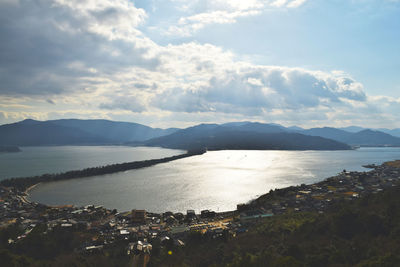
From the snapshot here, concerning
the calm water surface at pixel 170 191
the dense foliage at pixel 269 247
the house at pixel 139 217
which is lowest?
the calm water surface at pixel 170 191

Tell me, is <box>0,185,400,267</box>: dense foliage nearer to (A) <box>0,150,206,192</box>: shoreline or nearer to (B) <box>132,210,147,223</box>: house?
(B) <box>132,210,147,223</box>: house

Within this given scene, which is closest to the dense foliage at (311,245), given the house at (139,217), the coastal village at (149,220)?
the coastal village at (149,220)

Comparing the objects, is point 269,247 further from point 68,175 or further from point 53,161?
point 53,161

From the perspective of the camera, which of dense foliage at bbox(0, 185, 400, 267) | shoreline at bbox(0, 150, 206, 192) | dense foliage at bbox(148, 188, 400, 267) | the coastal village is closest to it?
dense foliage at bbox(148, 188, 400, 267)

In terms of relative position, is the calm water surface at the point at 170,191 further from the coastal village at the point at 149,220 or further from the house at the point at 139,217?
the house at the point at 139,217

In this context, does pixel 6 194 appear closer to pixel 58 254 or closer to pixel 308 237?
pixel 58 254

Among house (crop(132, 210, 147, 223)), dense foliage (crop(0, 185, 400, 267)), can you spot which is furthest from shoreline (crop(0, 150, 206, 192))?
dense foliage (crop(0, 185, 400, 267))

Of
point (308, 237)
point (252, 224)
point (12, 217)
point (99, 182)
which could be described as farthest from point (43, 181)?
point (308, 237)

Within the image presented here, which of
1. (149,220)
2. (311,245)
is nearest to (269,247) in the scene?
(311,245)
